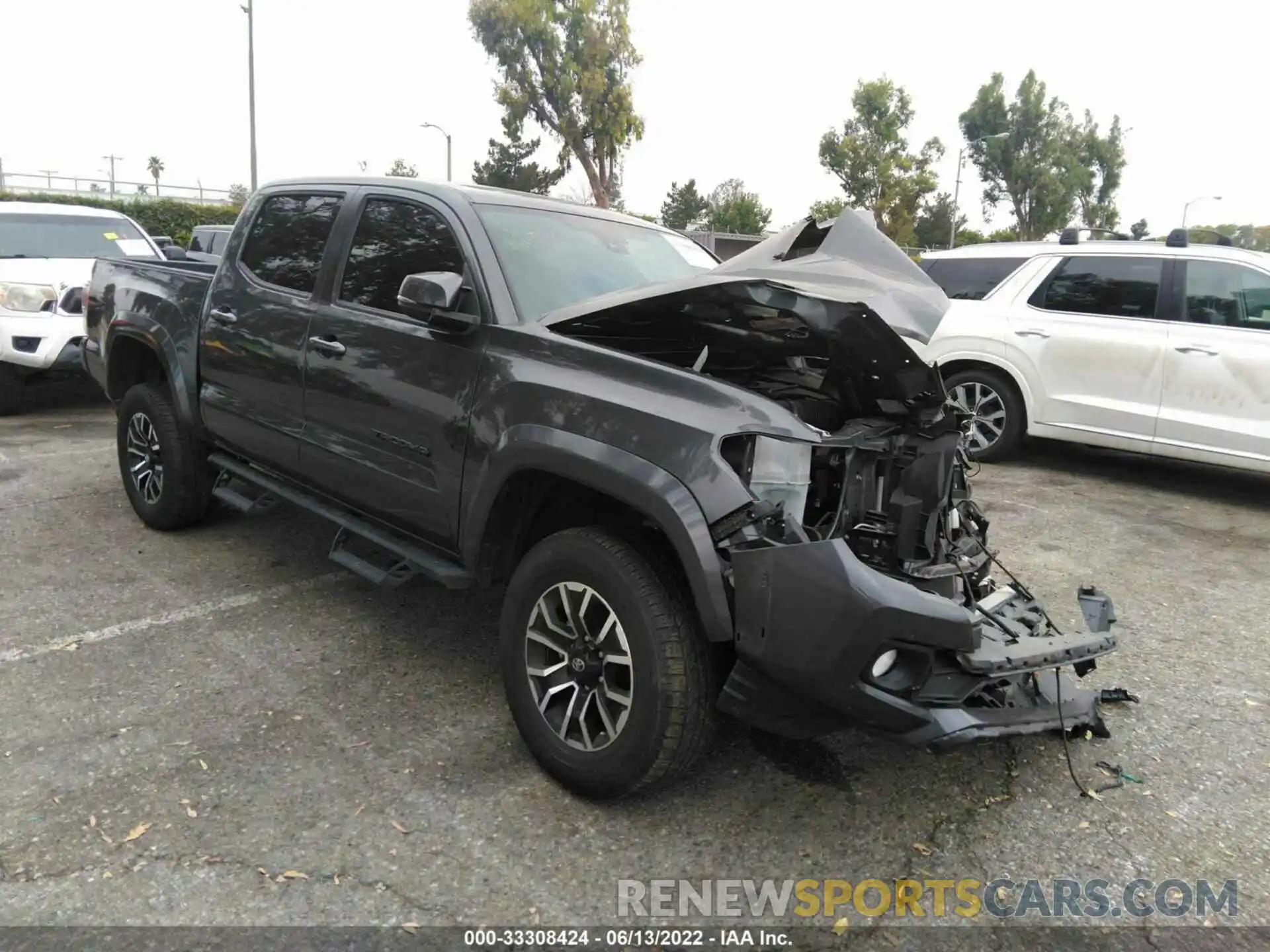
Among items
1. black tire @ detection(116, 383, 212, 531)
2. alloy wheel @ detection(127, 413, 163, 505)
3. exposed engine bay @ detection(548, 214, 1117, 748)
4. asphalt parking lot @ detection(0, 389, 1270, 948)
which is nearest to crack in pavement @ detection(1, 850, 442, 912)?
asphalt parking lot @ detection(0, 389, 1270, 948)

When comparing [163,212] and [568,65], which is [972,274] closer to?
[163,212]

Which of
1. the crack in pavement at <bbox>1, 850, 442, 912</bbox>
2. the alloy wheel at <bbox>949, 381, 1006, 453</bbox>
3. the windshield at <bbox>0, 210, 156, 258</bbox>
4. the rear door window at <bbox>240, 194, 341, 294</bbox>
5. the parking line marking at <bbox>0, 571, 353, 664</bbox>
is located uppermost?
the windshield at <bbox>0, 210, 156, 258</bbox>

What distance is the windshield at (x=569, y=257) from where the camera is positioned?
3.29 m

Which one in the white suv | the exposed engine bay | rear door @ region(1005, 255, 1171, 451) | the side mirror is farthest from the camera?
rear door @ region(1005, 255, 1171, 451)

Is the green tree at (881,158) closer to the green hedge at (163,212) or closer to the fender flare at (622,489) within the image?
the green hedge at (163,212)

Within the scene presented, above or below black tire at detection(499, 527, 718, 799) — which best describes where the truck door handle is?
above

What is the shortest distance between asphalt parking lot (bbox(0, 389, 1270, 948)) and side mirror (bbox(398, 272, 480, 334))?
1.41 m

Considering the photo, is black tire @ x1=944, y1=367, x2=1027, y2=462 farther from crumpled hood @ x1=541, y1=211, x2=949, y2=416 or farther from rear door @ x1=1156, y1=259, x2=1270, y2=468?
crumpled hood @ x1=541, y1=211, x2=949, y2=416


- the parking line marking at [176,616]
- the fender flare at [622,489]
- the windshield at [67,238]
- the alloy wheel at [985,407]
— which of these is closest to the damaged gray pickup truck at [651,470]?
the fender flare at [622,489]

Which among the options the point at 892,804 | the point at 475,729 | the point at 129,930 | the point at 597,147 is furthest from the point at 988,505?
the point at 597,147

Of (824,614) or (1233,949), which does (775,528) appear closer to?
(824,614)

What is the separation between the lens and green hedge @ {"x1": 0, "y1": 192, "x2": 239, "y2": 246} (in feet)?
86.5

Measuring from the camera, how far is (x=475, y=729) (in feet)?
10.5

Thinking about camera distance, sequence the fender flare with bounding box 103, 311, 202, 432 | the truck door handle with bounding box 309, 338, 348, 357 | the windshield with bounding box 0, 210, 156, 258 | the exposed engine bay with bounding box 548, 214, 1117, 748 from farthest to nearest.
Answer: the windshield with bounding box 0, 210, 156, 258
the fender flare with bounding box 103, 311, 202, 432
the truck door handle with bounding box 309, 338, 348, 357
the exposed engine bay with bounding box 548, 214, 1117, 748
